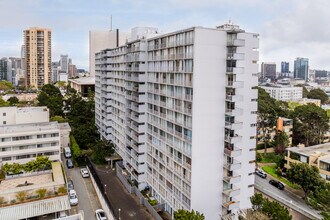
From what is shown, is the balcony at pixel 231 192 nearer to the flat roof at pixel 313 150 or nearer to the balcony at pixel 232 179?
the balcony at pixel 232 179

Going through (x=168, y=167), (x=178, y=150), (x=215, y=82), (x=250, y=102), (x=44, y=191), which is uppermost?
(x=215, y=82)

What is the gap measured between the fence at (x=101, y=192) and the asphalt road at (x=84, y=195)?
2.56 feet

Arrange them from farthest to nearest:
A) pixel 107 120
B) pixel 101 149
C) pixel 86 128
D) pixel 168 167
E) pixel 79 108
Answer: pixel 79 108
pixel 86 128
pixel 107 120
pixel 101 149
pixel 168 167

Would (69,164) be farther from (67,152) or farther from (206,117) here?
(206,117)

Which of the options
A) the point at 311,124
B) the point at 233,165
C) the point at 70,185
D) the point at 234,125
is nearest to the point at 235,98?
the point at 234,125

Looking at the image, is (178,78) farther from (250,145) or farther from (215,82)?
(250,145)

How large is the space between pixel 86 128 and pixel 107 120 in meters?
7.27

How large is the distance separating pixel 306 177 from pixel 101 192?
27687mm

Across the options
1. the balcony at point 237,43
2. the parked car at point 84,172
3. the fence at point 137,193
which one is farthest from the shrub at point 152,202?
the balcony at point 237,43

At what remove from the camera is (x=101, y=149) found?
172ft

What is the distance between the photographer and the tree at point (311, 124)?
60.9 m

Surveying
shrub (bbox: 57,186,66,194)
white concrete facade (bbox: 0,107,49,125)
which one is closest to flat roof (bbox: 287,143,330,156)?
shrub (bbox: 57,186,66,194)

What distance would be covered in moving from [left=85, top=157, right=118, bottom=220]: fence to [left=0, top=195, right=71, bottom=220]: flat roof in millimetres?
4392

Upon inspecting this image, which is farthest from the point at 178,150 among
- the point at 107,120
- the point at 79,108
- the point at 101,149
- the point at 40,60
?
the point at 40,60
